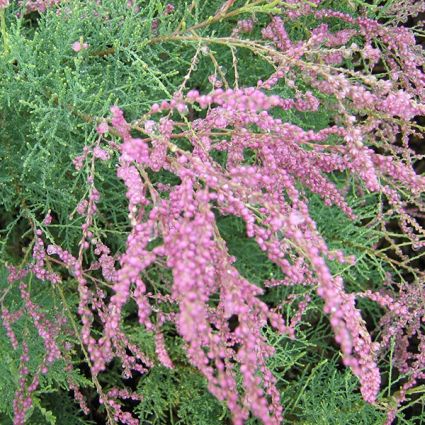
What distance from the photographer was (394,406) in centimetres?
196

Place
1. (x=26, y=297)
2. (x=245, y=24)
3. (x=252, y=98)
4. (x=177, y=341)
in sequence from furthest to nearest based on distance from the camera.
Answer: (x=177, y=341), (x=245, y=24), (x=26, y=297), (x=252, y=98)

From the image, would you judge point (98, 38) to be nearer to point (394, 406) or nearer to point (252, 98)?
point (252, 98)

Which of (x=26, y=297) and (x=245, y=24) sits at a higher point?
(x=245, y=24)

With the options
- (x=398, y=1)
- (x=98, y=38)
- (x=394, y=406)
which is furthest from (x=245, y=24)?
(x=394, y=406)

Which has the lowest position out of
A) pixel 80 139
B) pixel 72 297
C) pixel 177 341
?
pixel 177 341

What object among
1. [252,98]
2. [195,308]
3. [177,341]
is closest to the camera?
[195,308]

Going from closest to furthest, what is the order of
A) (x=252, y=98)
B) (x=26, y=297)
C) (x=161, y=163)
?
(x=252, y=98) → (x=161, y=163) → (x=26, y=297)

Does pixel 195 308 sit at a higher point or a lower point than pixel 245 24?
lower

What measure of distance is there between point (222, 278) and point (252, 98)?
1.20 feet

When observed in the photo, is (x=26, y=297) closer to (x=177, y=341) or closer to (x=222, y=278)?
(x=222, y=278)

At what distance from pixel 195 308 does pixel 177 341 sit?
1.70 m

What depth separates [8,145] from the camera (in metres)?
2.01

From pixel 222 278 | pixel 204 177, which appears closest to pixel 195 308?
pixel 222 278

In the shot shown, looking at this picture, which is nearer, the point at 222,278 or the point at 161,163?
the point at 222,278
